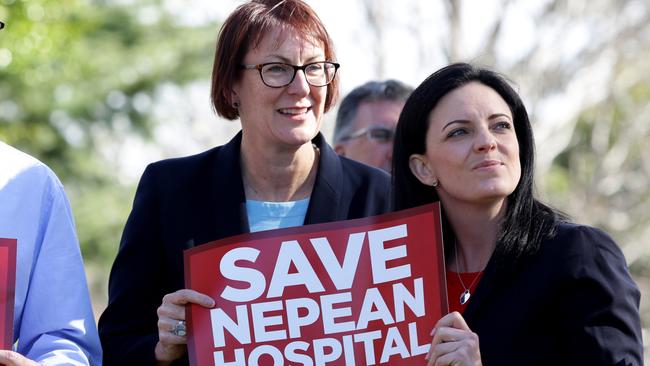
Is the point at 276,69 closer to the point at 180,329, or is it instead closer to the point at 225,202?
the point at 225,202

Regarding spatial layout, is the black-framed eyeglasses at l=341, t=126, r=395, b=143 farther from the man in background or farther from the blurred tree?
the blurred tree

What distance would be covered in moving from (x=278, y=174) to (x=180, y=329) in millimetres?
765

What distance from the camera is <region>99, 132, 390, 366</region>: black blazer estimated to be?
429 cm

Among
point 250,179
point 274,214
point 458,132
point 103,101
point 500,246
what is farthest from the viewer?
point 103,101

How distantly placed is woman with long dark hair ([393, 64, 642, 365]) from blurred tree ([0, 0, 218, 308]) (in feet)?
54.0

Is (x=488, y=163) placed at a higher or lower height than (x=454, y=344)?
higher

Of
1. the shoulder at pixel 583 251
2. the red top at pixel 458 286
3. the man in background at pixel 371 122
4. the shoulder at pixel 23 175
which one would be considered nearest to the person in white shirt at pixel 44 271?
the shoulder at pixel 23 175

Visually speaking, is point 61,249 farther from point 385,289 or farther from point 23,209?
point 385,289

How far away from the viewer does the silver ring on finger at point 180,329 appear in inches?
154

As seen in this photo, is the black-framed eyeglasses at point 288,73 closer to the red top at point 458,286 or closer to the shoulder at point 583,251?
the red top at point 458,286

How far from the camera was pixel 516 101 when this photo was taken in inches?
167

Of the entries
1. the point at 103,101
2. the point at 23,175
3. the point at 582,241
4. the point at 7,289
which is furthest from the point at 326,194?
the point at 103,101

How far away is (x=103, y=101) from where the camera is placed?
23.5 m

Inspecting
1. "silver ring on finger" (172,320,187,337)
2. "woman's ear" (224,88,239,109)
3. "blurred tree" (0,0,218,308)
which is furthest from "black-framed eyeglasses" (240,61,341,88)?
"blurred tree" (0,0,218,308)
